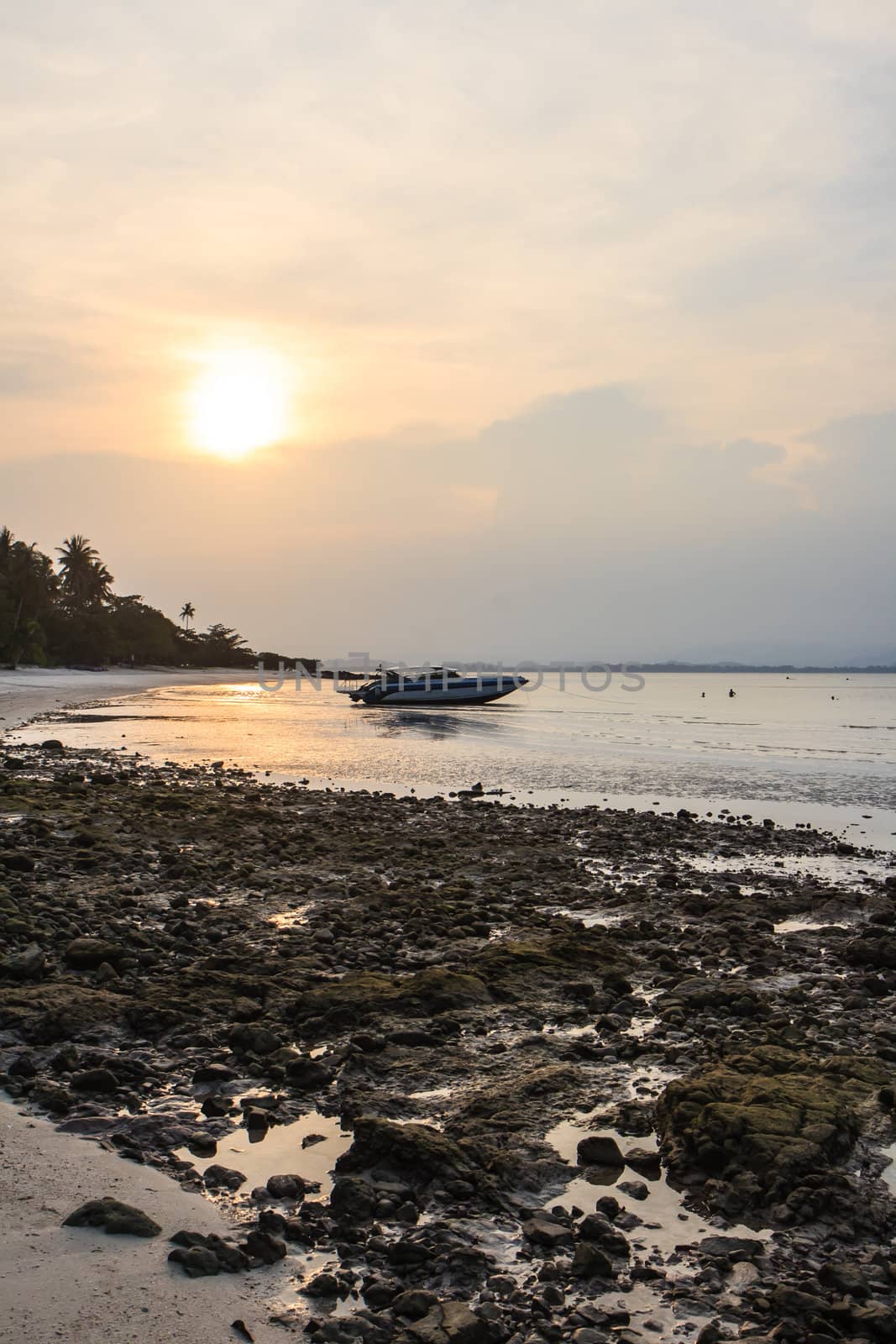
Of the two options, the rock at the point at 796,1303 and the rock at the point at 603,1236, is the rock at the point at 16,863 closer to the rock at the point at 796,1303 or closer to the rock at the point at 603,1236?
the rock at the point at 603,1236

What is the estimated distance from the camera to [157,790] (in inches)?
886

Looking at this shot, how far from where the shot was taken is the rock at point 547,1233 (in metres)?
4.99

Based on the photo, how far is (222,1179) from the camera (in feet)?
17.9

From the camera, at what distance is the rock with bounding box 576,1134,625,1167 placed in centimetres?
589

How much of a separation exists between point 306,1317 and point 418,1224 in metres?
0.96

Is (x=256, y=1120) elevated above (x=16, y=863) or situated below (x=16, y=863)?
below

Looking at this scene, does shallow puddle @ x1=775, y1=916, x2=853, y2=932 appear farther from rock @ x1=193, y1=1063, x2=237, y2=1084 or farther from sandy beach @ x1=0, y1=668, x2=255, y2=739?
sandy beach @ x1=0, y1=668, x2=255, y2=739

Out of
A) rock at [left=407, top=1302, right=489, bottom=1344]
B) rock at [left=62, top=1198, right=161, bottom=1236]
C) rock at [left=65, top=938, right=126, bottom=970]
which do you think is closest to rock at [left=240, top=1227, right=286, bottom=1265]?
rock at [left=62, top=1198, right=161, bottom=1236]

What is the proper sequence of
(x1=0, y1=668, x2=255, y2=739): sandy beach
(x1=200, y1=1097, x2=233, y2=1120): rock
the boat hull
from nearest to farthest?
(x1=200, y1=1097, x2=233, y2=1120): rock < (x1=0, y1=668, x2=255, y2=739): sandy beach < the boat hull

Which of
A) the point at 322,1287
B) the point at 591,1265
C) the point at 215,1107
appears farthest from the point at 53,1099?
the point at 591,1265

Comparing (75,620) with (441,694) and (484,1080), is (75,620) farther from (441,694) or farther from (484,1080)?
(484,1080)

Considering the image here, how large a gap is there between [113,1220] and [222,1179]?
0.76 metres

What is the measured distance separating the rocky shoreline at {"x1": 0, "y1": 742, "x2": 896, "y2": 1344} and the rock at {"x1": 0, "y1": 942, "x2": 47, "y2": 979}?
34mm

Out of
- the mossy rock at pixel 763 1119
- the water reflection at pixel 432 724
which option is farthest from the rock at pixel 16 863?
the water reflection at pixel 432 724
